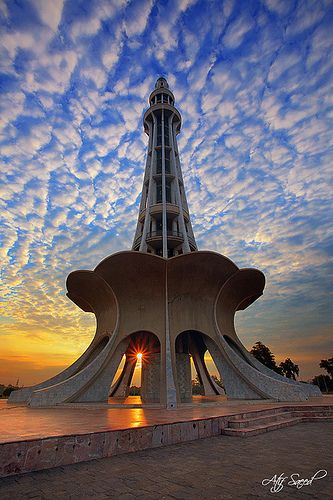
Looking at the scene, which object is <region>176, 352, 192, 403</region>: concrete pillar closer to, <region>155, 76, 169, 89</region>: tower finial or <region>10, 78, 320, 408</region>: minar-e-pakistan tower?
<region>10, 78, 320, 408</region>: minar-e-pakistan tower

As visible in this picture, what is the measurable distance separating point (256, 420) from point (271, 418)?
124 centimetres

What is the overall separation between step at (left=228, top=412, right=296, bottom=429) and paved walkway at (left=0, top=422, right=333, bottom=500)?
60.8 inches

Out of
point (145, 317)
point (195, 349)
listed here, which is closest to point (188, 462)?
point (145, 317)

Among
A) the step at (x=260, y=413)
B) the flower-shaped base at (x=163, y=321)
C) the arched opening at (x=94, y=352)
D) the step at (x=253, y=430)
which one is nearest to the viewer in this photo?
the step at (x=253, y=430)

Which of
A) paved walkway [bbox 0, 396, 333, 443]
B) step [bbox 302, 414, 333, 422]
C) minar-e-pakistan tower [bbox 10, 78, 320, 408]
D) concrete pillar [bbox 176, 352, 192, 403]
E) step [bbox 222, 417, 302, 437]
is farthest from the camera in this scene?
concrete pillar [bbox 176, 352, 192, 403]

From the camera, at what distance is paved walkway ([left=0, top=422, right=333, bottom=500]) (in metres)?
3.08

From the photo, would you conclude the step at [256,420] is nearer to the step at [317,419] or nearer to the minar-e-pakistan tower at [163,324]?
the step at [317,419]

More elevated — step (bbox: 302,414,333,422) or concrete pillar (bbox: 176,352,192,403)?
concrete pillar (bbox: 176,352,192,403)

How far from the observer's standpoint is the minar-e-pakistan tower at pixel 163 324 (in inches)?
573

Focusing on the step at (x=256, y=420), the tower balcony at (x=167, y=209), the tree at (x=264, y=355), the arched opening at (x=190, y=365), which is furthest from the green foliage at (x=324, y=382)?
the step at (x=256, y=420)

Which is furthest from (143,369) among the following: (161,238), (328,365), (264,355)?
(328,365)

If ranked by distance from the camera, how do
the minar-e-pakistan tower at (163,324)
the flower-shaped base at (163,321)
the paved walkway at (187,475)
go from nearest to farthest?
1. the paved walkway at (187,475)
2. the minar-e-pakistan tower at (163,324)
3. the flower-shaped base at (163,321)

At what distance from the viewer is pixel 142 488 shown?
10.6 ft

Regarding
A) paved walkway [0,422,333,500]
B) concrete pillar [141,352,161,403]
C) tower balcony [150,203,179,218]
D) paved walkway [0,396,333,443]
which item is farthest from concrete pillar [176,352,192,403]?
paved walkway [0,422,333,500]
